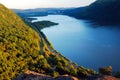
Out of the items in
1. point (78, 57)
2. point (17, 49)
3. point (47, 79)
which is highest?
point (47, 79)

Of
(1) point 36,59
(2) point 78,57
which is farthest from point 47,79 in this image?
(2) point 78,57

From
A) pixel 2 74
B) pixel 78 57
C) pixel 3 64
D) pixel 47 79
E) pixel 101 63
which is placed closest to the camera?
pixel 47 79

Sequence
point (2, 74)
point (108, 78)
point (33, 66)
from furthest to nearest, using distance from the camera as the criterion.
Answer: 1. point (33, 66)
2. point (2, 74)
3. point (108, 78)

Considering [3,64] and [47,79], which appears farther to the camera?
[3,64]

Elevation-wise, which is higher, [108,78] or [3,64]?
[108,78]

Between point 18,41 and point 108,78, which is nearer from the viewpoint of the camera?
point 108,78

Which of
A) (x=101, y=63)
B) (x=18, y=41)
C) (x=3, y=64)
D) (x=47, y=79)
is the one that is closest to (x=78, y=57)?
(x=101, y=63)

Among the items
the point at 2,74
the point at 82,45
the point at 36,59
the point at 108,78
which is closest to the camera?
the point at 108,78

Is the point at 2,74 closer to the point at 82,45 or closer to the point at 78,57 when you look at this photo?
the point at 78,57

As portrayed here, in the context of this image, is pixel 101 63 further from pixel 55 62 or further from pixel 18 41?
pixel 18 41
